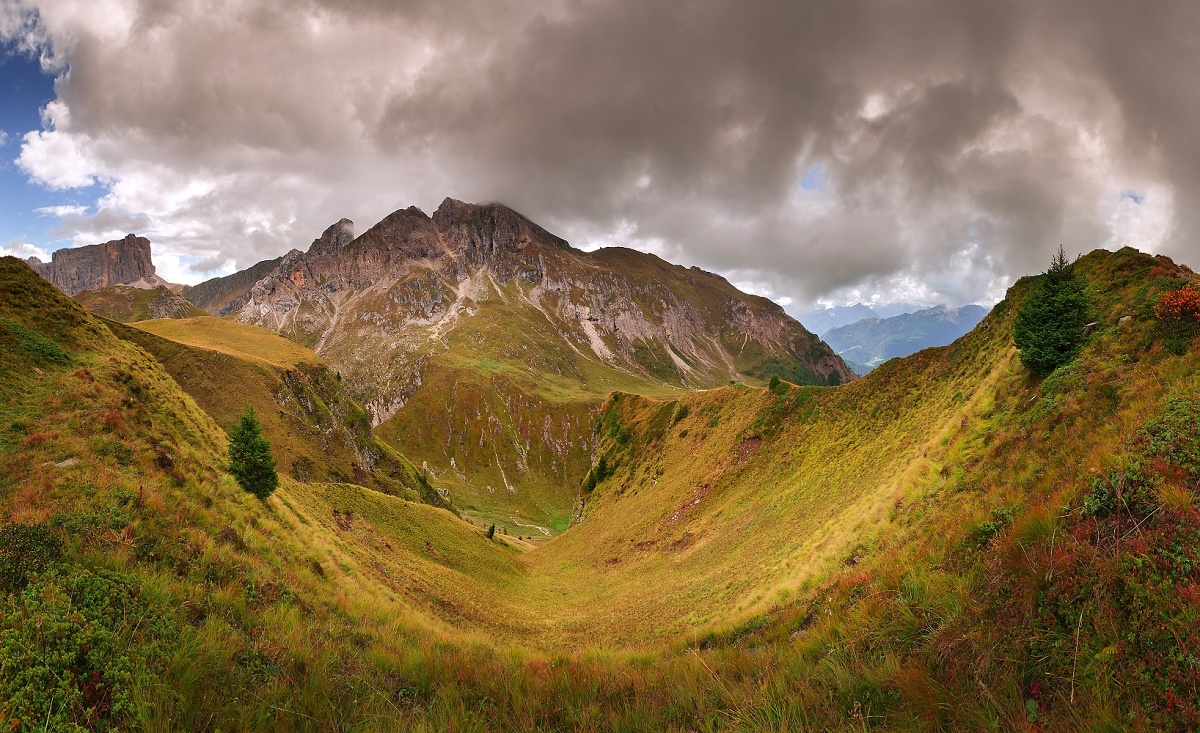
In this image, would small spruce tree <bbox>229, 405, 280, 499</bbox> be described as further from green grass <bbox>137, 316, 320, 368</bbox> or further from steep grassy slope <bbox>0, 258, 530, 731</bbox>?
green grass <bbox>137, 316, 320, 368</bbox>

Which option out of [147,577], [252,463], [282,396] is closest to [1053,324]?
[147,577]

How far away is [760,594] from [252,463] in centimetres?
1993

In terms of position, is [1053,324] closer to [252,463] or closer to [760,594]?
[760,594]

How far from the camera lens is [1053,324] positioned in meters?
15.0

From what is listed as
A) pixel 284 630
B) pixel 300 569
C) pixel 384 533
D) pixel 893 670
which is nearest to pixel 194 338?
pixel 384 533

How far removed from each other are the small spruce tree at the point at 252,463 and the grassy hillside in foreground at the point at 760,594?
2.98ft

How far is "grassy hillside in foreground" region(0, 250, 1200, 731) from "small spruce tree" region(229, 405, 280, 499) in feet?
2.98

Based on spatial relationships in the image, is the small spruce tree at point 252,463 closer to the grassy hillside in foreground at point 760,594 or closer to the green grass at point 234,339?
the grassy hillside in foreground at point 760,594

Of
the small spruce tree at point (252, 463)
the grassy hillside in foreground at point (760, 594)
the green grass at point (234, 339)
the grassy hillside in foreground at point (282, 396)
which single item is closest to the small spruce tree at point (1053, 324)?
the grassy hillside in foreground at point (760, 594)

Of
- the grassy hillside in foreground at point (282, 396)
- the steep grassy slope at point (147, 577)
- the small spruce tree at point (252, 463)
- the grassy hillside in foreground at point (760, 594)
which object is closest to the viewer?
the grassy hillside in foreground at point (760, 594)

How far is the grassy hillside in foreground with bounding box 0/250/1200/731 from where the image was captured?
4098 mm

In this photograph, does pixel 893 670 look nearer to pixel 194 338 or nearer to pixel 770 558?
pixel 770 558

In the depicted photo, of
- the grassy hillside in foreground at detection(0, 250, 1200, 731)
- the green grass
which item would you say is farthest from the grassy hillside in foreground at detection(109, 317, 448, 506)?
the grassy hillside in foreground at detection(0, 250, 1200, 731)

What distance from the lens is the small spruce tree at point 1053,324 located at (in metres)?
14.5
